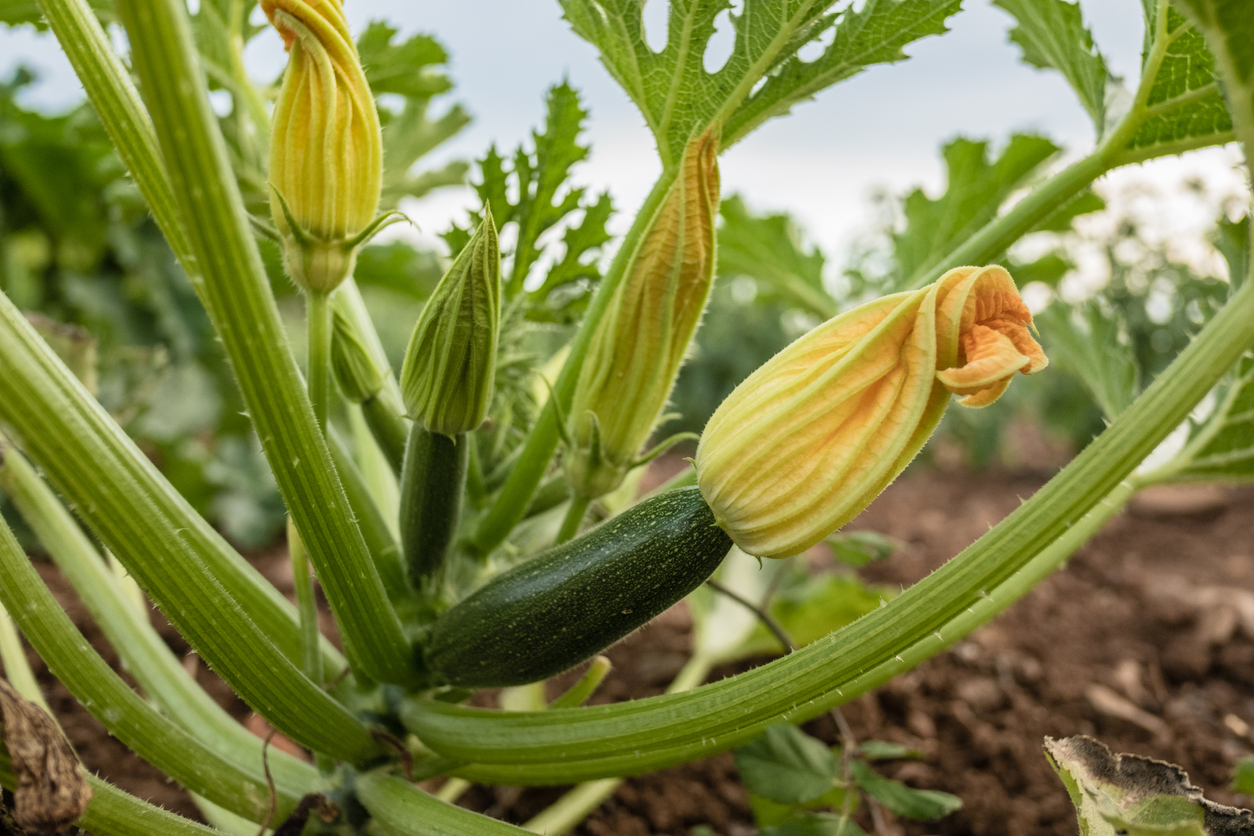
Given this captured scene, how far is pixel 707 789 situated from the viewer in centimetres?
162

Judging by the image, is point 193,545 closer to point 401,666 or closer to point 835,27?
point 401,666

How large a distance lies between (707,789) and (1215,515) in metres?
3.01

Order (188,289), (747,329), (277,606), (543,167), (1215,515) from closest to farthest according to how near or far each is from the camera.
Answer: (277,606) → (543,167) → (188,289) → (1215,515) → (747,329)

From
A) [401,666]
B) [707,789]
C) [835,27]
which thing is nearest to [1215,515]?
[707,789]

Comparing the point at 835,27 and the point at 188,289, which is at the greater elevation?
the point at 188,289

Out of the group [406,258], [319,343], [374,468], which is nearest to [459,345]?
[319,343]

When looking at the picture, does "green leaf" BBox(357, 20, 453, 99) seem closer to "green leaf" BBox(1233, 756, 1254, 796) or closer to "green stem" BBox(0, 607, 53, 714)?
"green stem" BBox(0, 607, 53, 714)

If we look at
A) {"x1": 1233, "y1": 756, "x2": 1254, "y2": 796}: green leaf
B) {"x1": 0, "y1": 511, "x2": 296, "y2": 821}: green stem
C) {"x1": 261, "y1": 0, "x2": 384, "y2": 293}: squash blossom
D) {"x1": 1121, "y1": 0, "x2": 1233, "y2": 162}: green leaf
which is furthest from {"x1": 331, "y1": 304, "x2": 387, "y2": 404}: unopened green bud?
{"x1": 1233, "y1": 756, "x2": 1254, "y2": 796}: green leaf

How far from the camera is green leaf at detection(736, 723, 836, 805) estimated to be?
1185mm

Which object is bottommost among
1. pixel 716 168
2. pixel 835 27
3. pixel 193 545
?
pixel 193 545

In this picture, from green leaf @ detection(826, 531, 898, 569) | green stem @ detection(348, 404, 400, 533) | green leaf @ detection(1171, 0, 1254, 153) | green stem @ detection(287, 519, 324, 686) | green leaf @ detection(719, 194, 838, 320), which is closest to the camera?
green leaf @ detection(1171, 0, 1254, 153)

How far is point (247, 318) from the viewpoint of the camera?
76 centimetres

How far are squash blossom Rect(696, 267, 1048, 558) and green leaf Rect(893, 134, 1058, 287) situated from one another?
37.0 inches

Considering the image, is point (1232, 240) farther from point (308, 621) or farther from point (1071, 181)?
point (308, 621)
